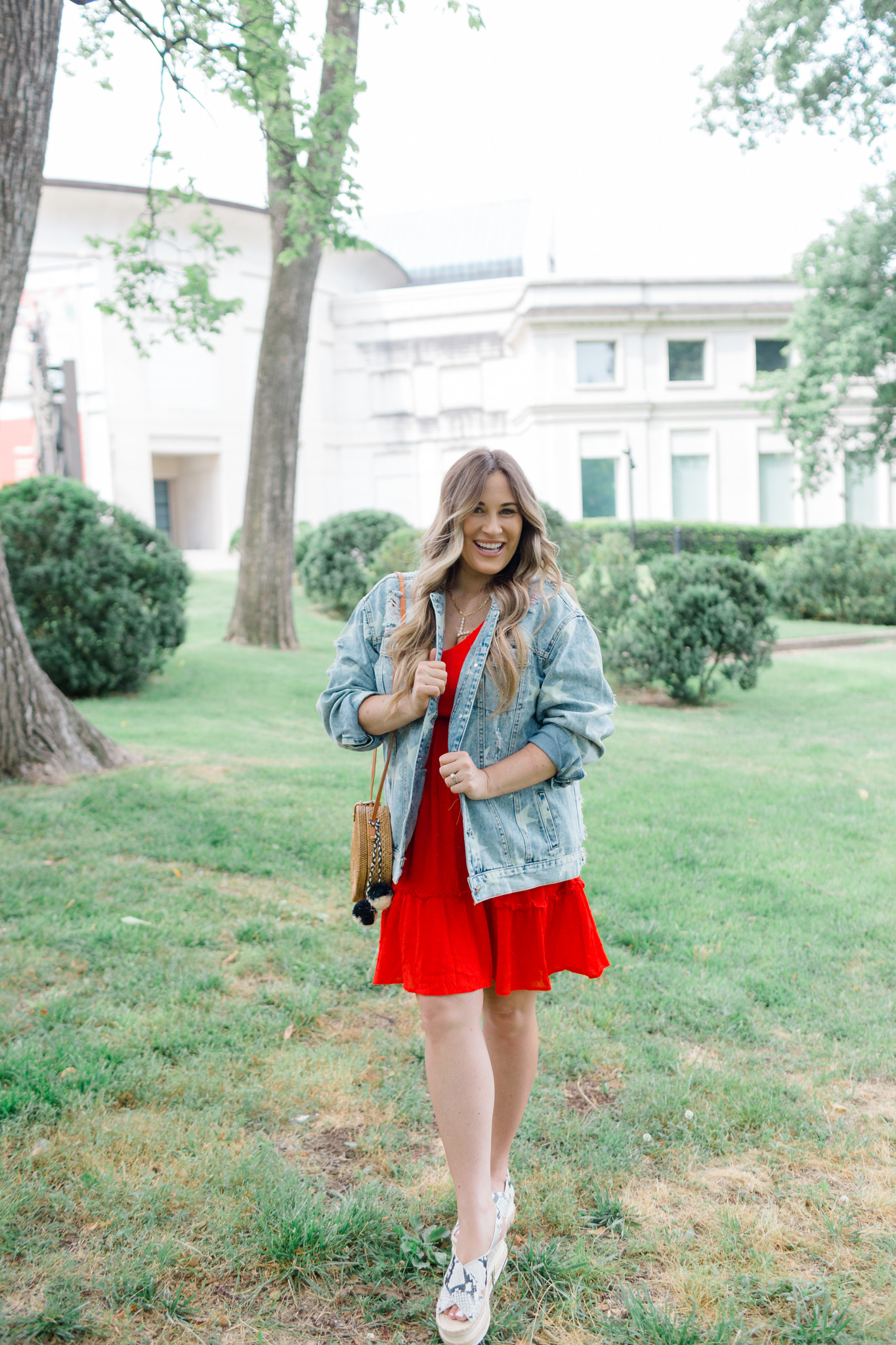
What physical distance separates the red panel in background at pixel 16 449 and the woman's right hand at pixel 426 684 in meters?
30.1

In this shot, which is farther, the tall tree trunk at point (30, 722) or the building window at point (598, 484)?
the building window at point (598, 484)

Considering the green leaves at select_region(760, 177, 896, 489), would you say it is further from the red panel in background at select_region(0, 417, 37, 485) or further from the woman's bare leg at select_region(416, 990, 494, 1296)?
the woman's bare leg at select_region(416, 990, 494, 1296)

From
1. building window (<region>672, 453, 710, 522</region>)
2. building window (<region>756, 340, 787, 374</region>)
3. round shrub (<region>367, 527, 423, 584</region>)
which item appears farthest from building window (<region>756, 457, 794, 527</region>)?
round shrub (<region>367, 527, 423, 584</region>)

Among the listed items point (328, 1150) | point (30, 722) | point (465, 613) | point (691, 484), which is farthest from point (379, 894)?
point (691, 484)

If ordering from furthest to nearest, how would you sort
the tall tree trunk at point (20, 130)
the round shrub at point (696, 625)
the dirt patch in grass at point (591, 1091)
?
the round shrub at point (696, 625)
the tall tree trunk at point (20, 130)
the dirt patch in grass at point (591, 1091)

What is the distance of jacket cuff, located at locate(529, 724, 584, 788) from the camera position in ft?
7.97

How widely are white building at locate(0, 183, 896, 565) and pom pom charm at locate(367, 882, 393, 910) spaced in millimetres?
28110

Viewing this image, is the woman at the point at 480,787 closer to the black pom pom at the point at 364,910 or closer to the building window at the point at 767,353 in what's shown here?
the black pom pom at the point at 364,910

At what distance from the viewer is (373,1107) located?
3.26 m

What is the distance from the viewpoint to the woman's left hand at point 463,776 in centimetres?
234

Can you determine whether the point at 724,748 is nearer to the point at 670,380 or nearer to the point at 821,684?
the point at 821,684

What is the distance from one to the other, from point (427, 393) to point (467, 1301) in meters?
36.0

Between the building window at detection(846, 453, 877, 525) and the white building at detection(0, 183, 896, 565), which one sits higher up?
the white building at detection(0, 183, 896, 565)

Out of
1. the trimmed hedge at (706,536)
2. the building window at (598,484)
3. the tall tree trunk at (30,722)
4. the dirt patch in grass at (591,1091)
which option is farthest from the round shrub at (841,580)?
the dirt patch in grass at (591,1091)
